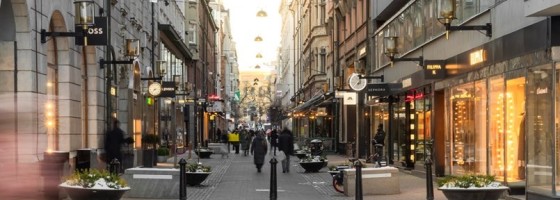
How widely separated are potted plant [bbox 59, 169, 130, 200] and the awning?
98.7ft

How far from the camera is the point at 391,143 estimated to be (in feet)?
110

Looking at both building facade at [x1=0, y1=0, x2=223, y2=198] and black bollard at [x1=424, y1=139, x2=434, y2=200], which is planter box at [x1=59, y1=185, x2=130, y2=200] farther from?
black bollard at [x1=424, y1=139, x2=434, y2=200]

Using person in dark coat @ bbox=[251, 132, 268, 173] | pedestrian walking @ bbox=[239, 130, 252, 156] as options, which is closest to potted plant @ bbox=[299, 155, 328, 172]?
person in dark coat @ bbox=[251, 132, 268, 173]

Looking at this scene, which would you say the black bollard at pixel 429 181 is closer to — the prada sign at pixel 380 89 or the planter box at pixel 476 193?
the planter box at pixel 476 193

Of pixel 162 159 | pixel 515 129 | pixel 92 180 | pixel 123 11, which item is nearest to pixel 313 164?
pixel 123 11

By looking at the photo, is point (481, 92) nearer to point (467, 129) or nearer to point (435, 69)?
point (467, 129)

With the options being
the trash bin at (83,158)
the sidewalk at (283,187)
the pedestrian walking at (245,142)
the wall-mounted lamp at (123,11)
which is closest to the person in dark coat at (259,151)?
the sidewalk at (283,187)

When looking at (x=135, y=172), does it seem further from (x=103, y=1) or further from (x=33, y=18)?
(x=103, y=1)

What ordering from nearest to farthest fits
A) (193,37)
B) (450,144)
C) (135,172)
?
1. (135,172)
2. (450,144)
3. (193,37)

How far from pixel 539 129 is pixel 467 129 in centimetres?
625

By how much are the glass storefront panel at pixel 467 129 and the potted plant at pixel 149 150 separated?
39.9 ft

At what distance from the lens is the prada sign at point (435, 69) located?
23094 millimetres

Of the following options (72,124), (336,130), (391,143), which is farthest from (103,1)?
(336,130)

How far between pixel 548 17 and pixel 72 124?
38.5 ft
